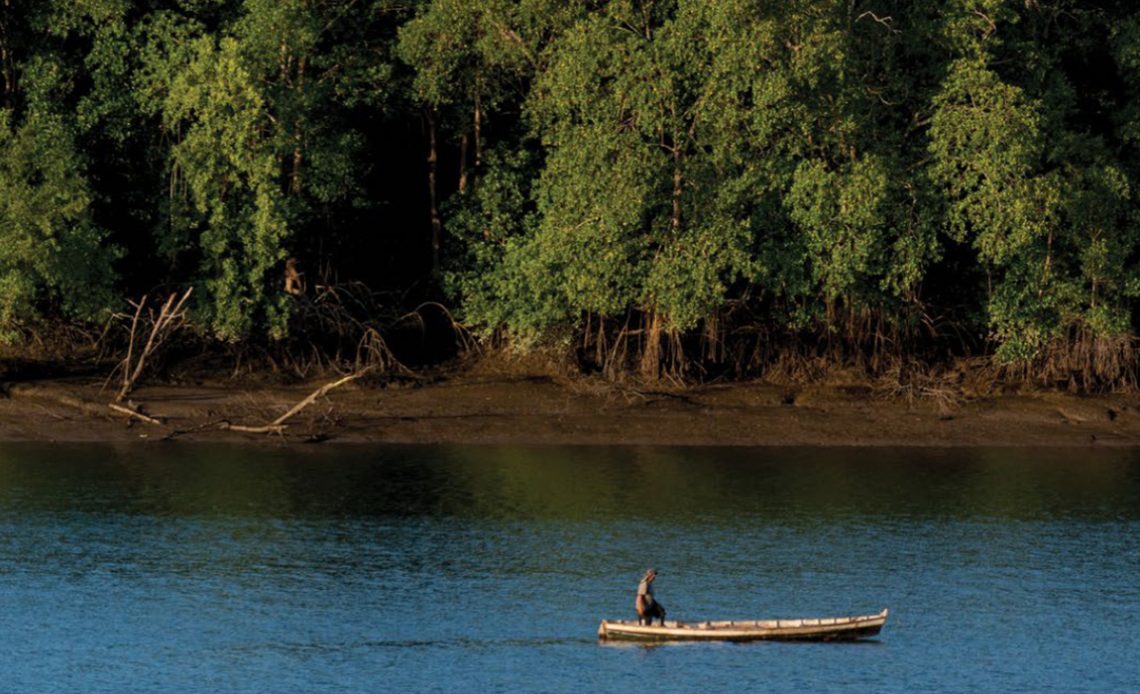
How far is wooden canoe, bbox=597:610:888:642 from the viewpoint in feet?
129

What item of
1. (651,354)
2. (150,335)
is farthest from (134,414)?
(651,354)

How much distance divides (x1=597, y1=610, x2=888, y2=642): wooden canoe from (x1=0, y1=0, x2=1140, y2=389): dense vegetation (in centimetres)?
2105

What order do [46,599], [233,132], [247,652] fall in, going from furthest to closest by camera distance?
1. [233,132]
2. [46,599]
3. [247,652]

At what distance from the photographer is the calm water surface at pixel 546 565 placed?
127ft

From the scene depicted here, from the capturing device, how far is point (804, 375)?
6569 centimetres

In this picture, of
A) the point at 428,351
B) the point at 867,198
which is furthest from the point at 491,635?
the point at 428,351

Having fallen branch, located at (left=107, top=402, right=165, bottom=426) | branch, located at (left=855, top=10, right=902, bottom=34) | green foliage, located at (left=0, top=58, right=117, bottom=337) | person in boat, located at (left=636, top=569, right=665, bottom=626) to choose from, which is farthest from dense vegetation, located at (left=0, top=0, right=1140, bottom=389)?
person in boat, located at (left=636, top=569, right=665, bottom=626)

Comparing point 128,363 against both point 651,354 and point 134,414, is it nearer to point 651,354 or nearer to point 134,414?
point 134,414

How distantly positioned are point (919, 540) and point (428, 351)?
2253 cm

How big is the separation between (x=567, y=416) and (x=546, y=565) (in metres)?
16.9

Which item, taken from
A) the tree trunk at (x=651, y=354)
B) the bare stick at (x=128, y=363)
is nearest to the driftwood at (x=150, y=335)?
the bare stick at (x=128, y=363)

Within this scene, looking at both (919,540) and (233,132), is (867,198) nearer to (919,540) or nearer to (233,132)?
(919,540)

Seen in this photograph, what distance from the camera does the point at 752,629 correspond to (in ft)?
130

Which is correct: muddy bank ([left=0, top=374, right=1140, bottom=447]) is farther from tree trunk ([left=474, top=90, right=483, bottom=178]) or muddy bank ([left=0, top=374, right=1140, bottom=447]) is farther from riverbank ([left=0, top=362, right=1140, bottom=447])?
tree trunk ([left=474, top=90, right=483, bottom=178])
